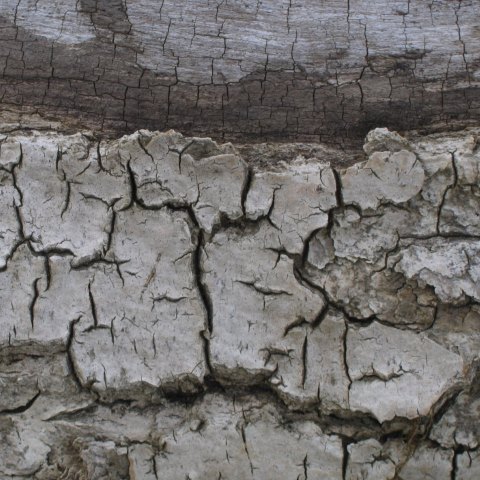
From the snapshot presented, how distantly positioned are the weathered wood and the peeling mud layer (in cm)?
16

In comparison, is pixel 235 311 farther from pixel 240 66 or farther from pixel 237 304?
pixel 240 66

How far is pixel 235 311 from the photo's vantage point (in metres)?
1.85

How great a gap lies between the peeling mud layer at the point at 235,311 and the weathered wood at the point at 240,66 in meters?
0.16

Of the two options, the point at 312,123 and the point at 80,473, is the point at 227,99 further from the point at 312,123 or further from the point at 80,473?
the point at 80,473

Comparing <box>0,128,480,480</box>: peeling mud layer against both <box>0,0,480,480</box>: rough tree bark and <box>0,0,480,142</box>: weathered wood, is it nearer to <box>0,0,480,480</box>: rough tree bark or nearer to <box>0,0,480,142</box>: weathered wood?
<box>0,0,480,480</box>: rough tree bark

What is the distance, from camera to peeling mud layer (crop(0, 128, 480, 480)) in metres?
1.80

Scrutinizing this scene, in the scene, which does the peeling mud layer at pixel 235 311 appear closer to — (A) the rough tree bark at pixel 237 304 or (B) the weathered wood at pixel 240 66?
(A) the rough tree bark at pixel 237 304

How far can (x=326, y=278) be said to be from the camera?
1857 mm

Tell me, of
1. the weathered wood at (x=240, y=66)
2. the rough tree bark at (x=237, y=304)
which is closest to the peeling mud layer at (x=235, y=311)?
the rough tree bark at (x=237, y=304)

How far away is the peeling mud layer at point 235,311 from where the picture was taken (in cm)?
180

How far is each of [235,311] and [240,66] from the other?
2.84ft

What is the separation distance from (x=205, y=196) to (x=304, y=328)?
1.72ft

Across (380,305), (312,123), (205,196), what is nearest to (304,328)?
(380,305)

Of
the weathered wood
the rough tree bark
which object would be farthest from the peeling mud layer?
the weathered wood
